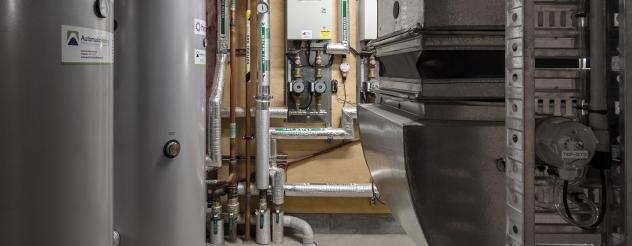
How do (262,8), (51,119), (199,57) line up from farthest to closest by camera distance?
(262,8) → (199,57) → (51,119)

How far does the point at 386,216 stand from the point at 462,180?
2.87 m

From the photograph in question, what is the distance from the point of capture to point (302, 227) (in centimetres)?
364

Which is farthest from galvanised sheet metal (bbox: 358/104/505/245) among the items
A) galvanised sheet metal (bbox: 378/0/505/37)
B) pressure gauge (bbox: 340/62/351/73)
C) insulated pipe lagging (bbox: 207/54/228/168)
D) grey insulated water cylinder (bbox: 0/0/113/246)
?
pressure gauge (bbox: 340/62/351/73)

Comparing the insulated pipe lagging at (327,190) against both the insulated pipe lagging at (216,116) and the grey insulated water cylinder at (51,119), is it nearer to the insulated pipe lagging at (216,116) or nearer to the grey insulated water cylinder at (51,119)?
the insulated pipe lagging at (216,116)

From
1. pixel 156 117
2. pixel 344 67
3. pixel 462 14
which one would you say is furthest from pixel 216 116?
pixel 462 14

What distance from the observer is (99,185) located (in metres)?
1.14

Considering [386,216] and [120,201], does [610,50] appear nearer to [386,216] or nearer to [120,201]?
[120,201]

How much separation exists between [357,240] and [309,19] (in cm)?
174

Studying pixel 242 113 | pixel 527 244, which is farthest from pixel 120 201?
pixel 242 113

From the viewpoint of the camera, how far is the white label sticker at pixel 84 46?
103cm

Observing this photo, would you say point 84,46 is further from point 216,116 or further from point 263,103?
point 263,103

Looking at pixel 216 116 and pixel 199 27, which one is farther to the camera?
pixel 216 116

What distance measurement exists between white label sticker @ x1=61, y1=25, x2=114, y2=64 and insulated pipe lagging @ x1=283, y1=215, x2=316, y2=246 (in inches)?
105

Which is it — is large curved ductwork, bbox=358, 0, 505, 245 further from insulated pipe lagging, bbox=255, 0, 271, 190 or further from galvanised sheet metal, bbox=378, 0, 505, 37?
insulated pipe lagging, bbox=255, 0, 271, 190
